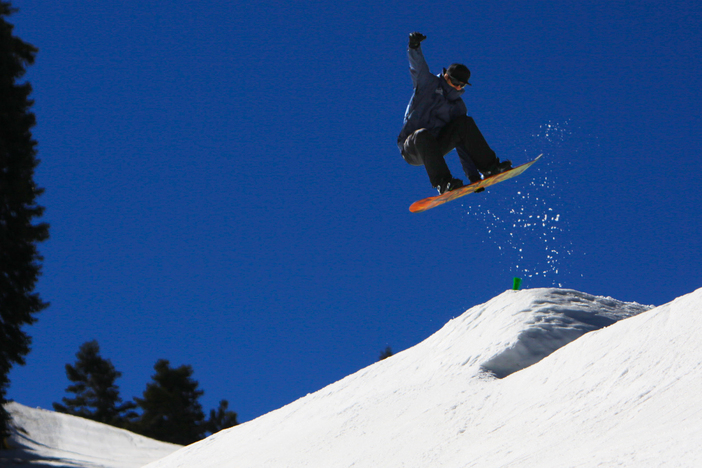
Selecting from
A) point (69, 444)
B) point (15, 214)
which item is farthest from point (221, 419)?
point (15, 214)

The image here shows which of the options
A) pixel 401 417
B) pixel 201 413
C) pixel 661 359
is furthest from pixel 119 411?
pixel 661 359

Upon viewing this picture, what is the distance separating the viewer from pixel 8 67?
45.4ft

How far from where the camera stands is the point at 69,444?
18516 millimetres

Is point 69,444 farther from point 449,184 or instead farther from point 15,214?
point 449,184

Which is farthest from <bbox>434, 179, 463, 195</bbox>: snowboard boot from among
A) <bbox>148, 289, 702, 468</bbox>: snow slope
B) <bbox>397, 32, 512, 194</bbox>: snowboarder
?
<bbox>148, 289, 702, 468</bbox>: snow slope

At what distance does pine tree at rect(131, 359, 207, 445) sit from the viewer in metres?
33.4

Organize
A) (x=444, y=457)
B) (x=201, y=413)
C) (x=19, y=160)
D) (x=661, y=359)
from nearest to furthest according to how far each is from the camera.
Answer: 1. (x=661, y=359)
2. (x=444, y=457)
3. (x=19, y=160)
4. (x=201, y=413)

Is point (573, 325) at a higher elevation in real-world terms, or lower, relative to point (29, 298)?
lower

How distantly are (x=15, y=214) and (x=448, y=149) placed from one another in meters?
10.3

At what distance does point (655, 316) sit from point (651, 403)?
153cm

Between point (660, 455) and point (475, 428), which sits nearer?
point (660, 455)

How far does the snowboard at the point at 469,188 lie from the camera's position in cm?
802

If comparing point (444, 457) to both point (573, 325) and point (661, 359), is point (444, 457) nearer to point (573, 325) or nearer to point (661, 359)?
point (661, 359)

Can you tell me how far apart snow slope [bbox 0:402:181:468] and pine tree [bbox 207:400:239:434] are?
15064 millimetres
